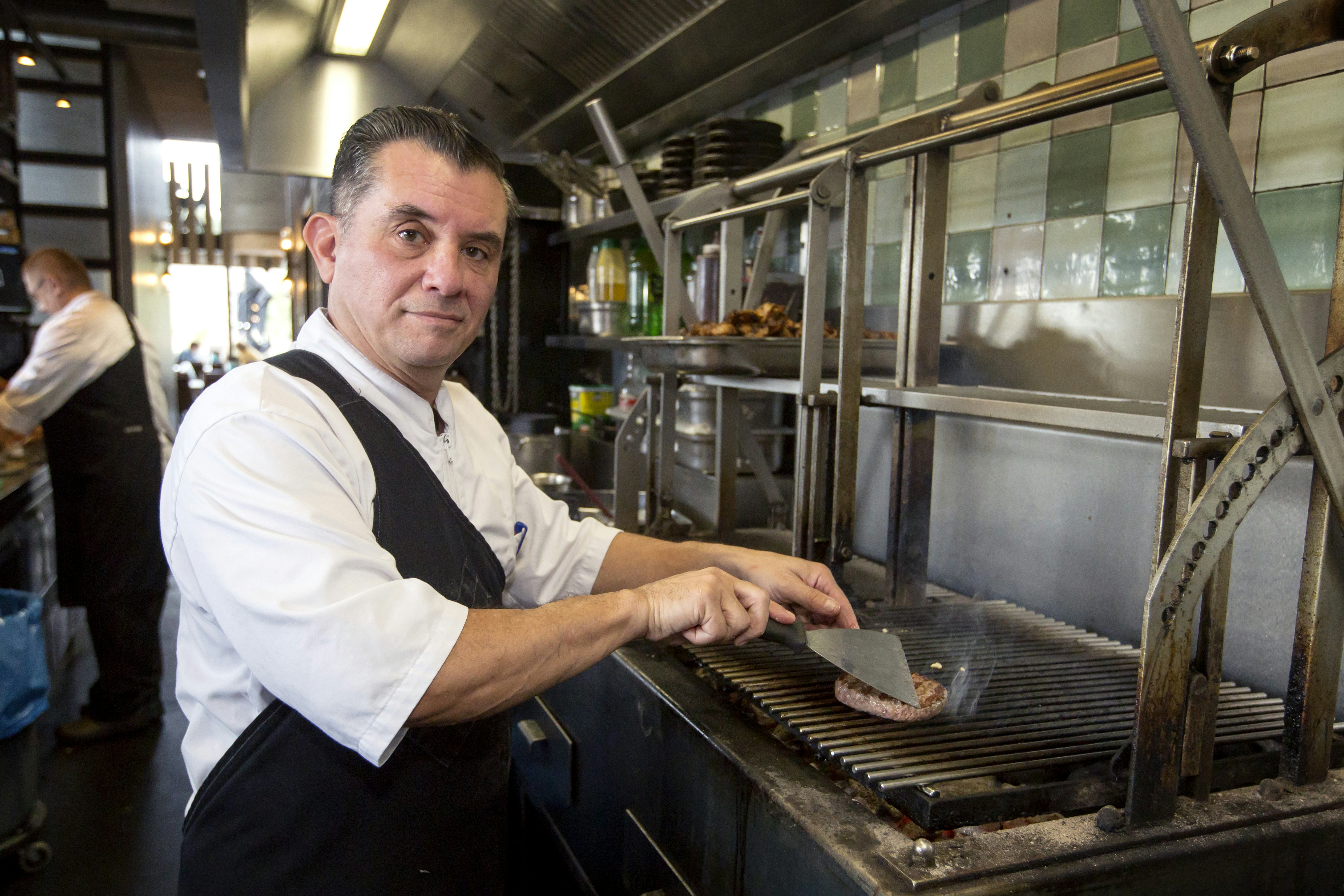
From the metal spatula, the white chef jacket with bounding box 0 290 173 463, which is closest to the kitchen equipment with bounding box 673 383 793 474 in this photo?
the metal spatula

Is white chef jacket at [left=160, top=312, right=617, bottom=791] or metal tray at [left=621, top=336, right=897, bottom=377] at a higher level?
metal tray at [left=621, top=336, right=897, bottom=377]

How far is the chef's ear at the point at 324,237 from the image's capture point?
1253 mm

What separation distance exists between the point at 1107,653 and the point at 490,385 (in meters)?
3.43

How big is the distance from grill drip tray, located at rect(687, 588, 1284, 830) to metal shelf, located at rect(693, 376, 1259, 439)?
37cm

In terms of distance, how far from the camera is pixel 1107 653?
1473mm

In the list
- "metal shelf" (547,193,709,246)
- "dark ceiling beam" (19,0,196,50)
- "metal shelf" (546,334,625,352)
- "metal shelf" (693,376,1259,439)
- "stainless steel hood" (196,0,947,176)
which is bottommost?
→ "metal shelf" (693,376,1259,439)

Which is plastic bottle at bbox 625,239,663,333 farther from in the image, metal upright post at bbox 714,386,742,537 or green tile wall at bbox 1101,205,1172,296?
green tile wall at bbox 1101,205,1172,296

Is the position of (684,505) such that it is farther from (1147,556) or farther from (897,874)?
(897,874)

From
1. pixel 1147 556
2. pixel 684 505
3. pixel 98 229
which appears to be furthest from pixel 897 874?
pixel 98 229

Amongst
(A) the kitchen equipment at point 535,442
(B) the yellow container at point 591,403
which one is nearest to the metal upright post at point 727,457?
(A) the kitchen equipment at point 535,442

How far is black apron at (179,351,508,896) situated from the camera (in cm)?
110

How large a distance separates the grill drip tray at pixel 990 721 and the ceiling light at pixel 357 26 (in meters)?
3.01

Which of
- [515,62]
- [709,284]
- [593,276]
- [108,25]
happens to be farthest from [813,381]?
[108,25]

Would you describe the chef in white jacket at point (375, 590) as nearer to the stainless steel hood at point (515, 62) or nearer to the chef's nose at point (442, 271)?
the chef's nose at point (442, 271)
